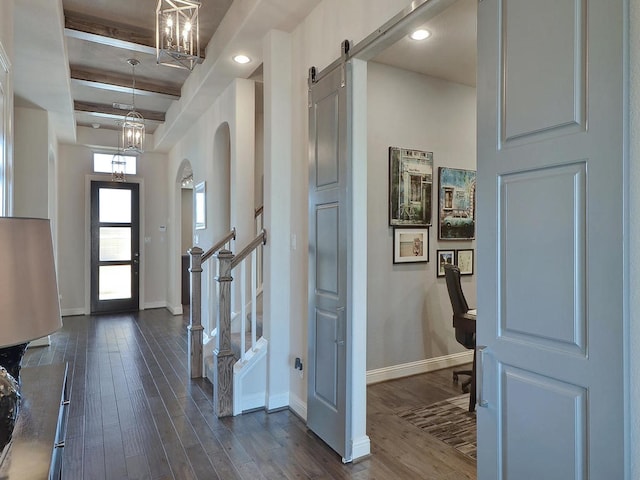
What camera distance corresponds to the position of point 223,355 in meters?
3.18

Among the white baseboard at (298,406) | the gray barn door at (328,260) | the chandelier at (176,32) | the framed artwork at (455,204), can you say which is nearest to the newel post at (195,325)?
the white baseboard at (298,406)

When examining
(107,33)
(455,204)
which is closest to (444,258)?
(455,204)

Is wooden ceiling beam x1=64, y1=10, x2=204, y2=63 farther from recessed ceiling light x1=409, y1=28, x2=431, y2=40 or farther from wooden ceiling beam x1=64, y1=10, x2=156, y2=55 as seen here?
recessed ceiling light x1=409, y1=28, x2=431, y2=40

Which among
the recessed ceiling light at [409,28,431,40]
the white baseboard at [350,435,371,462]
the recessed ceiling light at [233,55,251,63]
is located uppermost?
the recessed ceiling light at [409,28,431,40]

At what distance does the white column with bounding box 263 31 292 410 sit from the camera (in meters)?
3.22

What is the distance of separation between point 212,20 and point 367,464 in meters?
3.81

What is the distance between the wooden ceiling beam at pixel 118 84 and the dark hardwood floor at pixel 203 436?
329cm

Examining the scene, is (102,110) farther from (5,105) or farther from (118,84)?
(5,105)

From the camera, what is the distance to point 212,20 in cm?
371

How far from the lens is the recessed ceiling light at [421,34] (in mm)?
3207

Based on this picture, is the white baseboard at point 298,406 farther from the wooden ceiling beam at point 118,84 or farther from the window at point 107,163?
the window at point 107,163

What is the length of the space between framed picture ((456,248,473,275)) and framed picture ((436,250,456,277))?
0.08 metres

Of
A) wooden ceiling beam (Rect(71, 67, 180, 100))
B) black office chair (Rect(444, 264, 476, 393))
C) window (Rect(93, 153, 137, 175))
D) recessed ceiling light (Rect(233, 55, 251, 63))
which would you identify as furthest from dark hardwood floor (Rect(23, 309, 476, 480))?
window (Rect(93, 153, 137, 175))

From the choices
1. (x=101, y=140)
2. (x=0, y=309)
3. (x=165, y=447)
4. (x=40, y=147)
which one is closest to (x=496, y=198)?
(x=0, y=309)
